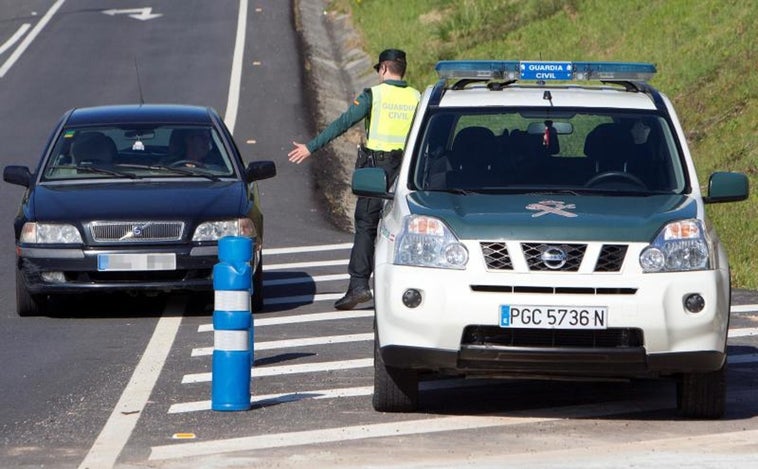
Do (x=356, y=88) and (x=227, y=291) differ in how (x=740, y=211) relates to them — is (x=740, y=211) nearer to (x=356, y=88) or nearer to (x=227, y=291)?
(x=227, y=291)

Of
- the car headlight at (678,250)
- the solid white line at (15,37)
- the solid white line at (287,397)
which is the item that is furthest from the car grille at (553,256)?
the solid white line at (15,37)

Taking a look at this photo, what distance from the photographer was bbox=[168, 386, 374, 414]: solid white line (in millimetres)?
9391

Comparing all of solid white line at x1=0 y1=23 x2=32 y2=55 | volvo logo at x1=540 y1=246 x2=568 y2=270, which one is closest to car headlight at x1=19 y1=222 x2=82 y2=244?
volvo logo at x1=540 y1=246 x2=568 y2=270

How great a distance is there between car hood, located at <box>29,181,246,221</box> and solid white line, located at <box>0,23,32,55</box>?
23453 mm

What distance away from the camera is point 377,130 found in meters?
13.1

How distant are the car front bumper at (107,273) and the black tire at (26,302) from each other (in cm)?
27

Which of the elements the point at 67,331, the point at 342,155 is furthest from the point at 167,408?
the point at 342,155

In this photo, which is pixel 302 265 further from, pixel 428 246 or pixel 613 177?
pixel 428 246

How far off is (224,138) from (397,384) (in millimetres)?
5654

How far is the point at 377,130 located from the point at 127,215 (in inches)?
77.7

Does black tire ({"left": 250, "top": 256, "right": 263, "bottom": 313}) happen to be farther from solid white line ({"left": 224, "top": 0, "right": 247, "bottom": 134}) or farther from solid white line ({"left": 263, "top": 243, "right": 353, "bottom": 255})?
solid white line ({"left": 224, "top": 0, "right": 247, "bottom": 134})

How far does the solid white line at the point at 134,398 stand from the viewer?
8.14 m

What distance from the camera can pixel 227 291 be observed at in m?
9.20

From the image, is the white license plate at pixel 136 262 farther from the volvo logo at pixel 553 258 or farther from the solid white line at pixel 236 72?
the solid white line at pixel 236 72
